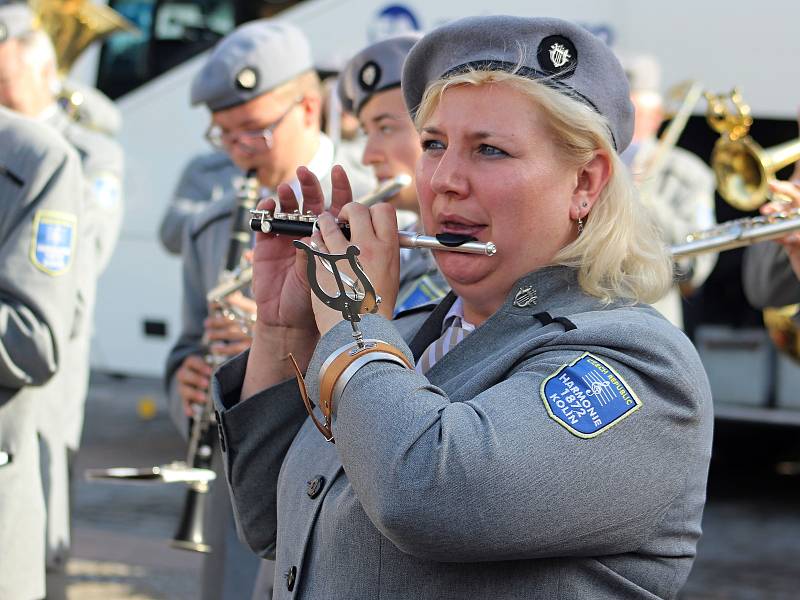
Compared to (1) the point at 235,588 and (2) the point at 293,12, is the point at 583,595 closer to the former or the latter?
(1) the point at 235,588

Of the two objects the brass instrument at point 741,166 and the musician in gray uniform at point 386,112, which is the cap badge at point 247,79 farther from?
the brass instrument at point 741,166

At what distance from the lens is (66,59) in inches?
331

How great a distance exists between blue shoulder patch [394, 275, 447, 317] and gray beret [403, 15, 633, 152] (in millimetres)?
712

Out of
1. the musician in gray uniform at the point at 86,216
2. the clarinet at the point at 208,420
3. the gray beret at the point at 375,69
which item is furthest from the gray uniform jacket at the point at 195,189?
the gray beret at the point at 375,69

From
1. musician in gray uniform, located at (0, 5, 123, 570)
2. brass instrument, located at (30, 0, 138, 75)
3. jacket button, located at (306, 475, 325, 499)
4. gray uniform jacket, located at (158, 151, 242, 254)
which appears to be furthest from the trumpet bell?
brass instrument, located at (30, 0, 138, 75)

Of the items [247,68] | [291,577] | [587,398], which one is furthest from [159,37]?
[587,398]

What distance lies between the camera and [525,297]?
7.18ft

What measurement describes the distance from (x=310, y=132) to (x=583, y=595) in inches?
90.3

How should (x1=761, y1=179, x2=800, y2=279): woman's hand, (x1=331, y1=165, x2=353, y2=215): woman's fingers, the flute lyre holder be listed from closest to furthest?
the flute lyre holder < (x1=331, y1=165, x2=353, y2=215): woman's fingers < (x1=761, y1=179, x2=800, y2=279): woman's hand

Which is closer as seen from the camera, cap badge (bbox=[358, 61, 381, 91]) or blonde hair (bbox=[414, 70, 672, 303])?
blonde hair (bbox=[414, 70, 672, 303])

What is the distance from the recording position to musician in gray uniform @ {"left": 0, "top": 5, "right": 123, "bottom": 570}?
11.9 ft

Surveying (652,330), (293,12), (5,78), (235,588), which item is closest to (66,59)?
(293,12)

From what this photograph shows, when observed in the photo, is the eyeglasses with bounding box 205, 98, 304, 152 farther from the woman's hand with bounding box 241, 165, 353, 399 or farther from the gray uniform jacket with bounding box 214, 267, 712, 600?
the gray uniform jacket with bounding box 214, 267, 712, 600

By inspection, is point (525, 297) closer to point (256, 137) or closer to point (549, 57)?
point (549, 57)
